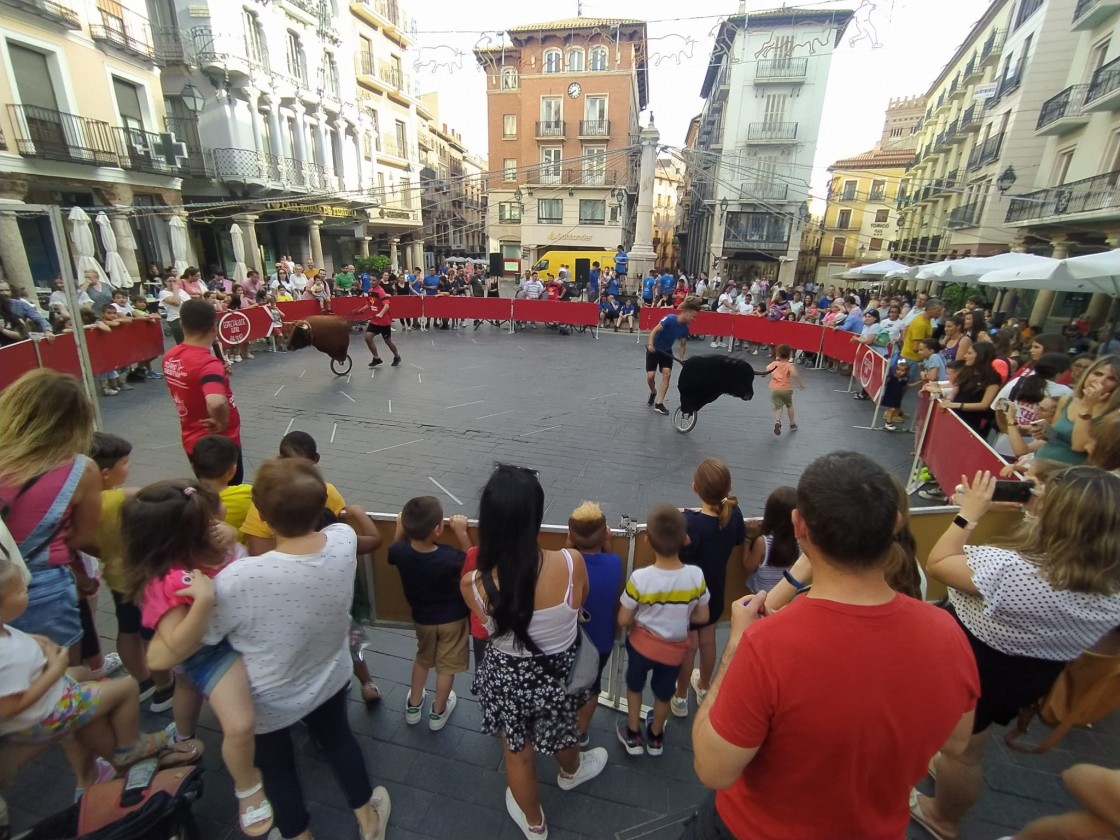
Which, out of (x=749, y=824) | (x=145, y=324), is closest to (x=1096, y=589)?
(x=749, y=824)

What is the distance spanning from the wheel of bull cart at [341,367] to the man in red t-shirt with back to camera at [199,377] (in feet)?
22.0

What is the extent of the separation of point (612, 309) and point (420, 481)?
488 inches

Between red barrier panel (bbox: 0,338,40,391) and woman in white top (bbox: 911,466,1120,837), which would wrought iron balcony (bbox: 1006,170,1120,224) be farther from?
red barrier panel (bbox: 0,338,40,391)

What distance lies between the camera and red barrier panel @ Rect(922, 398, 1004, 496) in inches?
170

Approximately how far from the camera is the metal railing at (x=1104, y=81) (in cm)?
1545

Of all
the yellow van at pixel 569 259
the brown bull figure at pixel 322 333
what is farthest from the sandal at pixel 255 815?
→ the yellow van at pixel 569 259

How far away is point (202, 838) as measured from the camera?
2.22m

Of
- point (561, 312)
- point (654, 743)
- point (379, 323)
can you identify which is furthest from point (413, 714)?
point (561, 312)

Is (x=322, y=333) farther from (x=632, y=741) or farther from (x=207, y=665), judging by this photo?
(x=632, y=741)

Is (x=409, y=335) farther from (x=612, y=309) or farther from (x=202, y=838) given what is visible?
(x=202, y=838)

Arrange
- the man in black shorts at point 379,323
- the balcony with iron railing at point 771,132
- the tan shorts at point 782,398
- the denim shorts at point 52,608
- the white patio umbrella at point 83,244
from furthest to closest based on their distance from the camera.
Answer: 1. the balcony with iron railing at point 771,132
2. the man in black shorts at point 379,323
3. the white patio umbrella at point 83,244
4. the tan shorts at point 782,398
5. the denim shorts at point 52,608

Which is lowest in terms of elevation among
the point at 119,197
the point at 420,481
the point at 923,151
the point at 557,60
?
the point at 420,481

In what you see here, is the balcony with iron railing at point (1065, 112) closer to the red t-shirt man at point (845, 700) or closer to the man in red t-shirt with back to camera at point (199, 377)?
the red t-shirt man at point (845, 700)

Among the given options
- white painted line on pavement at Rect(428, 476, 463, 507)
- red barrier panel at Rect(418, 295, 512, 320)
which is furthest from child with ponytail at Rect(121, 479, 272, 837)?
red barrier panel at Rect(418, 295, 512, 320)
